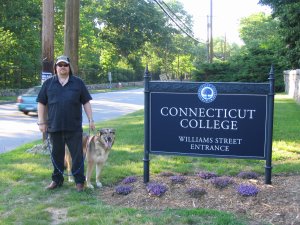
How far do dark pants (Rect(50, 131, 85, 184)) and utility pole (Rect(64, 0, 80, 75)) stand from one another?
14.6 ft

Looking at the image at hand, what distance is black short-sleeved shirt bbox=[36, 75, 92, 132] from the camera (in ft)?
19.5

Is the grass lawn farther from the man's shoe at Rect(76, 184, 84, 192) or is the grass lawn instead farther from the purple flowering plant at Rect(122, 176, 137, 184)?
the purple flowering plant at Rect(122, 176, 137, 184)

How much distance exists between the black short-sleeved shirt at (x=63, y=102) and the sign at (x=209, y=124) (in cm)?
104

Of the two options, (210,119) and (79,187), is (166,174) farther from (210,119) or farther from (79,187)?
(79,187)

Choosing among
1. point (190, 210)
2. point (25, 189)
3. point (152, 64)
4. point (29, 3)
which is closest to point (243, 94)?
point (190, 210)

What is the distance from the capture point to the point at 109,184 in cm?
662

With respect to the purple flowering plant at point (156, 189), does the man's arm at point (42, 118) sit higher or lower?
higher

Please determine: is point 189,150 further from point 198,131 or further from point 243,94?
point 243,94

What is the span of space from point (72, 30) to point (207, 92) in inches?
205

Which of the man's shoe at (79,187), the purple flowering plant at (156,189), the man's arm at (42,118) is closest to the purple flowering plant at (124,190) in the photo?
the purple flowering plant at (156,189)

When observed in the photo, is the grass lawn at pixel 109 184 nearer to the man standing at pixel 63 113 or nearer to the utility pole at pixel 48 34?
→ the man standing at pixel 63 113

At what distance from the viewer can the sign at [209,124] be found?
19.6 feet

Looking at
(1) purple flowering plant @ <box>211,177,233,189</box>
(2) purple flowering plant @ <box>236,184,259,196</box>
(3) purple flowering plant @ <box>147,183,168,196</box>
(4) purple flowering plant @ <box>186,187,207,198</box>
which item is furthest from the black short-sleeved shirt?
(2) purple flowering plant @ <box>236,184,259,196</box>

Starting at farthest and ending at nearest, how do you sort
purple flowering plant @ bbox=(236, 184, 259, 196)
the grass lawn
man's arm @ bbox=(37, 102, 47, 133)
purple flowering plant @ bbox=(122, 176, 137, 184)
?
purple flowering plant @ bbox=(122, 176, 137, 184) → man's arm @ bbox=(37, 102, 47, 133) → purple flowering plant @ bbox=(236, 184, 259, 196) → the grass lawn
